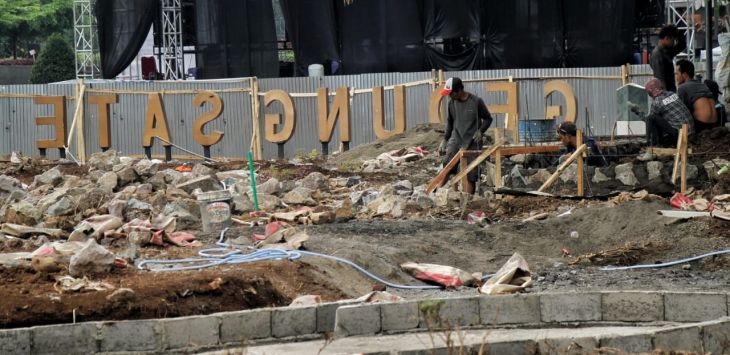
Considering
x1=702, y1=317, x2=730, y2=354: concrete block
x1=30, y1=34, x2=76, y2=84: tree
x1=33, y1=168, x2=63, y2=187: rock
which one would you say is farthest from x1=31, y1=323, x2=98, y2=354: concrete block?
x1=30, y1=34, x2=76, y2=84: tree

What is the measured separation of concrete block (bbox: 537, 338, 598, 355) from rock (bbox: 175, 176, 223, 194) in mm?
9974

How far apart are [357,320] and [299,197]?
858 centimetres

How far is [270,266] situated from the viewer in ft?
34.2

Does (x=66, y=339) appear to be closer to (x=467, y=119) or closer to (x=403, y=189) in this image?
(x=467, y=119)

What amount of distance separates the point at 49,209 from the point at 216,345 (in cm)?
785

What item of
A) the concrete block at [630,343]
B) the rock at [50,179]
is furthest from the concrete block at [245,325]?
the rock at [50,179]

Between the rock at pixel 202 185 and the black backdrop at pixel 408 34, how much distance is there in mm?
15554

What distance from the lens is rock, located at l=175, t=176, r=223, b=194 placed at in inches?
675

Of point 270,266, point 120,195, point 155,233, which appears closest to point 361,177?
point 120,195

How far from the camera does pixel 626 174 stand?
1591 centimetres

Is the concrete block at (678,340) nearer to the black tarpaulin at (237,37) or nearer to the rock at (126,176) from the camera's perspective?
the rock at (126,176)

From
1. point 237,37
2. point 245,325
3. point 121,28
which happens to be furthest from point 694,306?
point 121,28

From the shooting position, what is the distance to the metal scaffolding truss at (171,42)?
1350 inches

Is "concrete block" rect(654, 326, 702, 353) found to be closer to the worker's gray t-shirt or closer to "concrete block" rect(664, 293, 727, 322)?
"concrete block" rect(664, 293, 727, 322)
